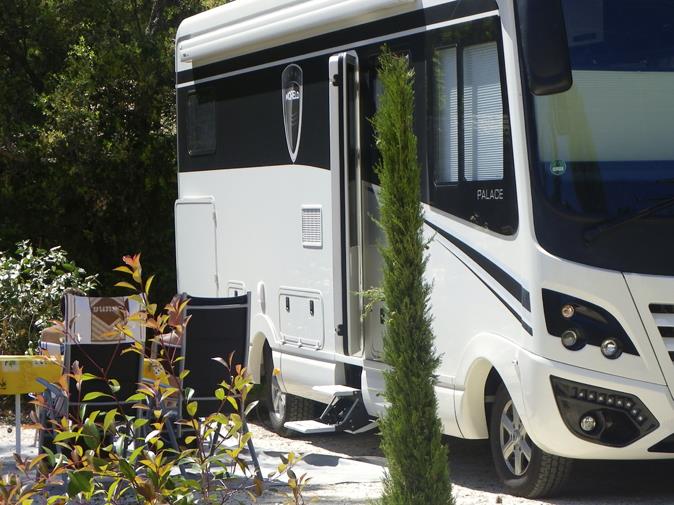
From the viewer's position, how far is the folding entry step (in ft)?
28.6

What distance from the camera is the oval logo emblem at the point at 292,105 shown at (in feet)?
31.1

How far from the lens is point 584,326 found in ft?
22.7

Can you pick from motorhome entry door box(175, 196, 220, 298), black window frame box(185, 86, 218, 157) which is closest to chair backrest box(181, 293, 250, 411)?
motorhome entry door box(175, 196, 220, 298)

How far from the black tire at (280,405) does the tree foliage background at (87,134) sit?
14.9ft

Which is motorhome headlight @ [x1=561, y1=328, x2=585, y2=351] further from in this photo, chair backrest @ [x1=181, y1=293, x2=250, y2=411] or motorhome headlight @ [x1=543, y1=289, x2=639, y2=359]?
chair backrest @ [x1=181, y1=293, x2=250, y2=411]

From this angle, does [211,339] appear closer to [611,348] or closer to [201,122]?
[611,348]

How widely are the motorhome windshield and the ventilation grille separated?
230mm

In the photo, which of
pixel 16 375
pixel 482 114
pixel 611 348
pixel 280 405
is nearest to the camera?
pixel 611 348

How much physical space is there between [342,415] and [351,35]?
7.95 ft

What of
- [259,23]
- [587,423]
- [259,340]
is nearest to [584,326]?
[587,423]

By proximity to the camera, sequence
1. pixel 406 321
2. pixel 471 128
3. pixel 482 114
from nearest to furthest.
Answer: pixel 406 321 < pixel 482 114 < pixel 471 128

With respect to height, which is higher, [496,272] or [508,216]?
[508,216]

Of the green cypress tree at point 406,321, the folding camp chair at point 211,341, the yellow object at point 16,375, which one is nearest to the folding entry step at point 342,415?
the folding camp chair at point 211,341

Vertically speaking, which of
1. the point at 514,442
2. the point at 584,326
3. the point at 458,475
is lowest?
the point at 458,475
